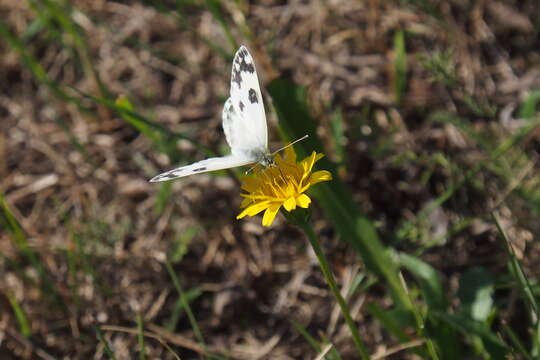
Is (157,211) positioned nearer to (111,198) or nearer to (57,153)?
(111,198)

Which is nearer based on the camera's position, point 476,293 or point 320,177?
point 320,177

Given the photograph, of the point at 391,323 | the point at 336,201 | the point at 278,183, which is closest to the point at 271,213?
the point at 278,183

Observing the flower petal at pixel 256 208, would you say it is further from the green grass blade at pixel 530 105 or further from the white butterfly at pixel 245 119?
the green grass blade at pixel 530 105

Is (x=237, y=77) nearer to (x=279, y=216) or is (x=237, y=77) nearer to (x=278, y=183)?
(x=278, y=183)

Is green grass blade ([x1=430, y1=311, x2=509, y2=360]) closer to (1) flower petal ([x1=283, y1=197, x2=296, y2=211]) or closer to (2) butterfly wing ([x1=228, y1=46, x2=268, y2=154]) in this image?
(1) flower petal ([x1=283, y1=197, x2=296, y2=211])

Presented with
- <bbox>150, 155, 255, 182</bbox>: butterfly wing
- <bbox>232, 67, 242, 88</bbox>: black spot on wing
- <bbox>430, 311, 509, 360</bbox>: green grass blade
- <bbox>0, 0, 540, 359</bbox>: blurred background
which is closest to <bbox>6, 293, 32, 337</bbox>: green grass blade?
<bbox>0, 0, 540, 359</bbox>: blurred background

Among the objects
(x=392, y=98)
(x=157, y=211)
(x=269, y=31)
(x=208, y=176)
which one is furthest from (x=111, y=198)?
(x=392, y=98)
